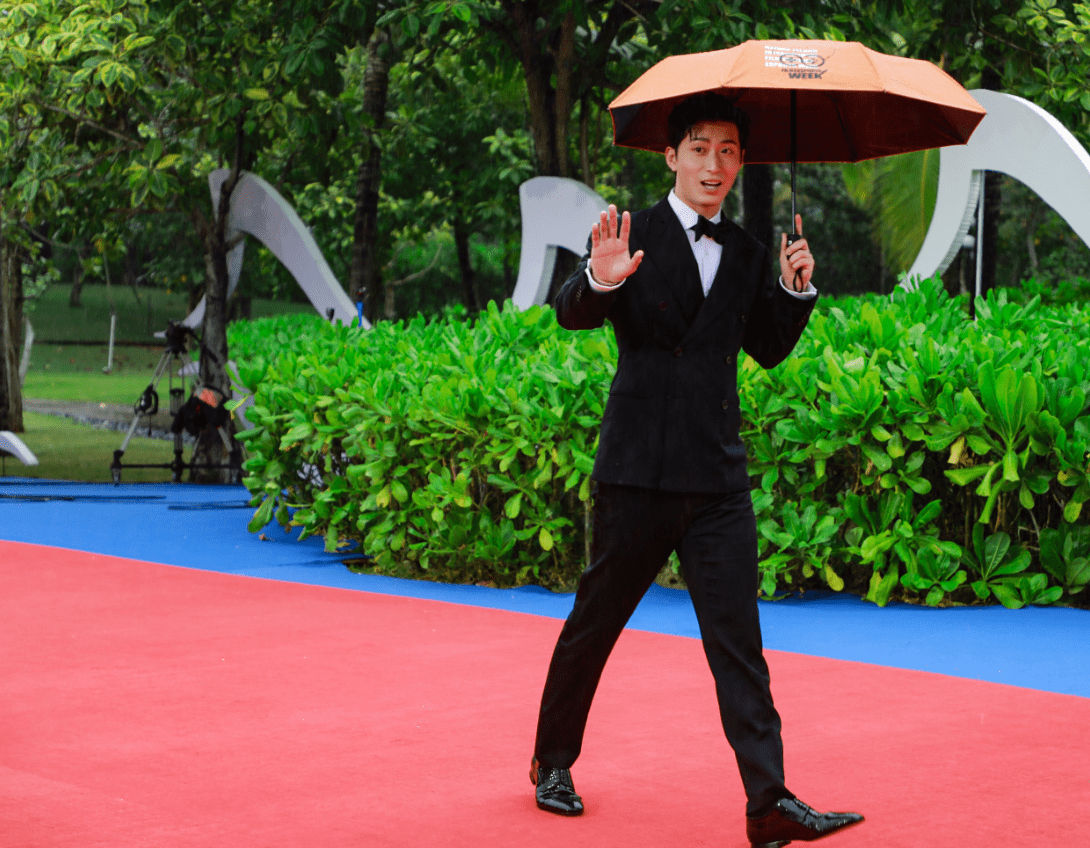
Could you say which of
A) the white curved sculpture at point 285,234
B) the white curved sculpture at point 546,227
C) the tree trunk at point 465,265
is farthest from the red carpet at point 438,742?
the tree trunk at point 465,265

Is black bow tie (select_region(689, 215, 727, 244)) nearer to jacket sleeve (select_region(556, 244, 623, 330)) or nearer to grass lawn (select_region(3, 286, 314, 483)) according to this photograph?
jacket sleeve (select_region(556, 244, 623, 330))

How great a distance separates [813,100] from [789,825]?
2538 mm

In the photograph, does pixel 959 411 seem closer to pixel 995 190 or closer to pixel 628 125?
pixel 628 125

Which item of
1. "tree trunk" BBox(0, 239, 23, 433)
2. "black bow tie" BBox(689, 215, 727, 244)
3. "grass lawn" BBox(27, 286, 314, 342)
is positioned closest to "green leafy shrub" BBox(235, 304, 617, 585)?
"black bow tie" BBox(689, 215, 727, 244)

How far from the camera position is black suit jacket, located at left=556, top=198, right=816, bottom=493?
3.97 m

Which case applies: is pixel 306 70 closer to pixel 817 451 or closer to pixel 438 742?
pixel 817 451

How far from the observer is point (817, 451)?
294 inches

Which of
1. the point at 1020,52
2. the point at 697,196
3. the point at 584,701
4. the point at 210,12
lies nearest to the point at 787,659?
the point at 584,701

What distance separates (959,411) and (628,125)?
126 inches

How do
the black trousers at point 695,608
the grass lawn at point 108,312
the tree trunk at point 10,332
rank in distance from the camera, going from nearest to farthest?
the black trousers at point 695,608, the tree trunk at point 10,332, the grass lawn at point 108,312

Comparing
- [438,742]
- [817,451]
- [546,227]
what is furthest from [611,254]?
[546,227]

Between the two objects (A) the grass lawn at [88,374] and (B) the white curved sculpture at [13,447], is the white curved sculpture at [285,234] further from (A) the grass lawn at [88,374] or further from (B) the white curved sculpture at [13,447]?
(A) the grass lawn at [88,374]

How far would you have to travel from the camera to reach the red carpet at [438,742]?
3979 mm

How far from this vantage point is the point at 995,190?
16312mm
